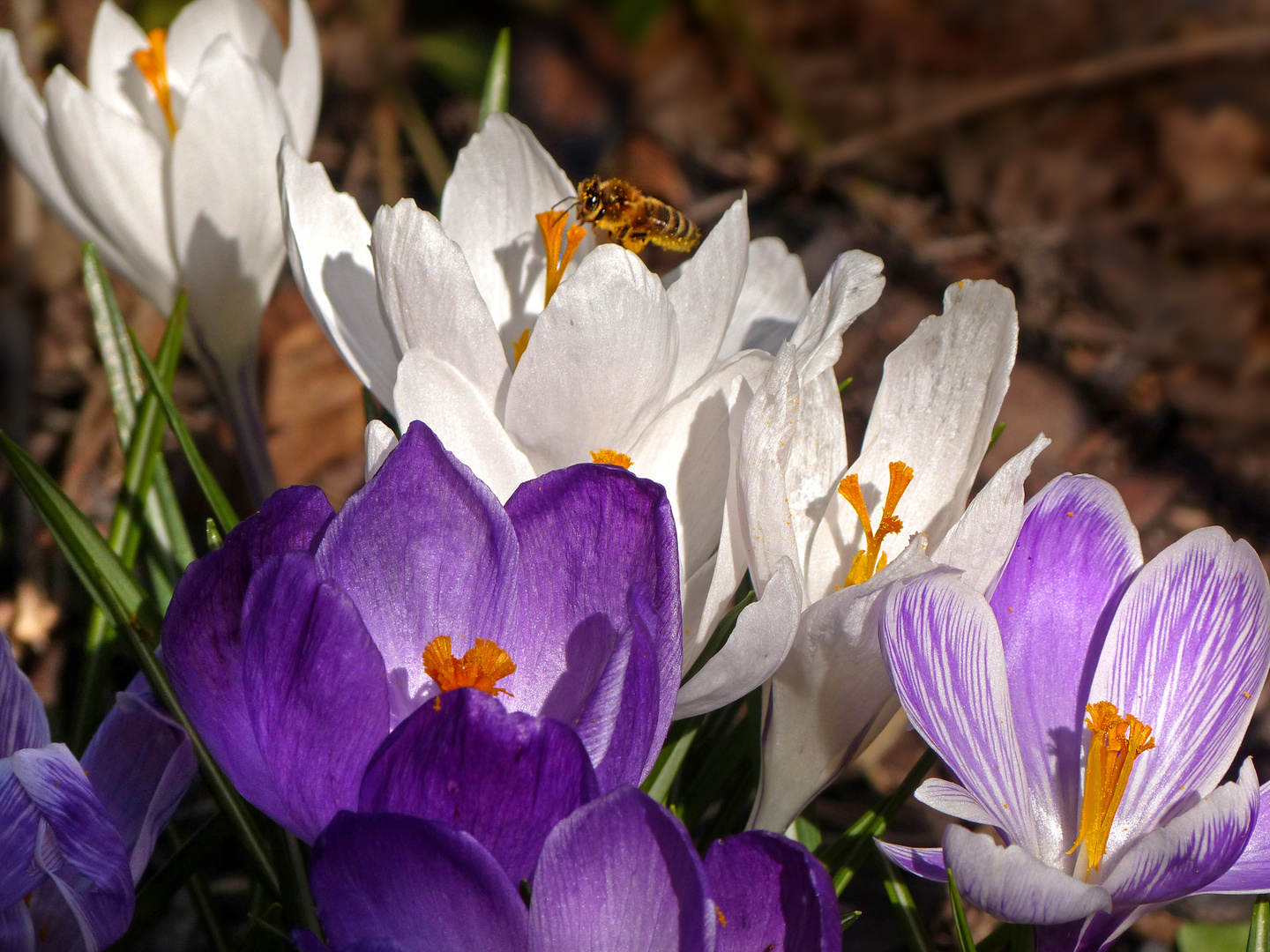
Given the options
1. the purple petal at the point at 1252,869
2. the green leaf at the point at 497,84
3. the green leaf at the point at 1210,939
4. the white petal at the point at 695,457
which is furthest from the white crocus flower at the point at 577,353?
the green leaf at the point at 1210,939

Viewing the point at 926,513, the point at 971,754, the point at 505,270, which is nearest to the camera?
the point at 971,754

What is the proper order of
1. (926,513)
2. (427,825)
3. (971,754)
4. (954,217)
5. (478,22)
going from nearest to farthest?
(427,825) < (971,754) < (926,513) < (954,217) < (478,22)

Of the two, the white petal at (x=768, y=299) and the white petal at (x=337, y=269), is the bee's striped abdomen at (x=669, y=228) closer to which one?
the white petal at (x=768, y=299)

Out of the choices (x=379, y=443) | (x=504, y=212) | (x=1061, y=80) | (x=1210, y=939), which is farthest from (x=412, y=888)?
(x=1061, y=80)

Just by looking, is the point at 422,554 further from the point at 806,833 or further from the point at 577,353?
the point at 806,833

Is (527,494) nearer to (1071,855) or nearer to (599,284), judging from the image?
(599,284)

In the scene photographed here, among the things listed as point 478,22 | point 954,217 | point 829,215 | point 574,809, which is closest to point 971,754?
point 574,809
